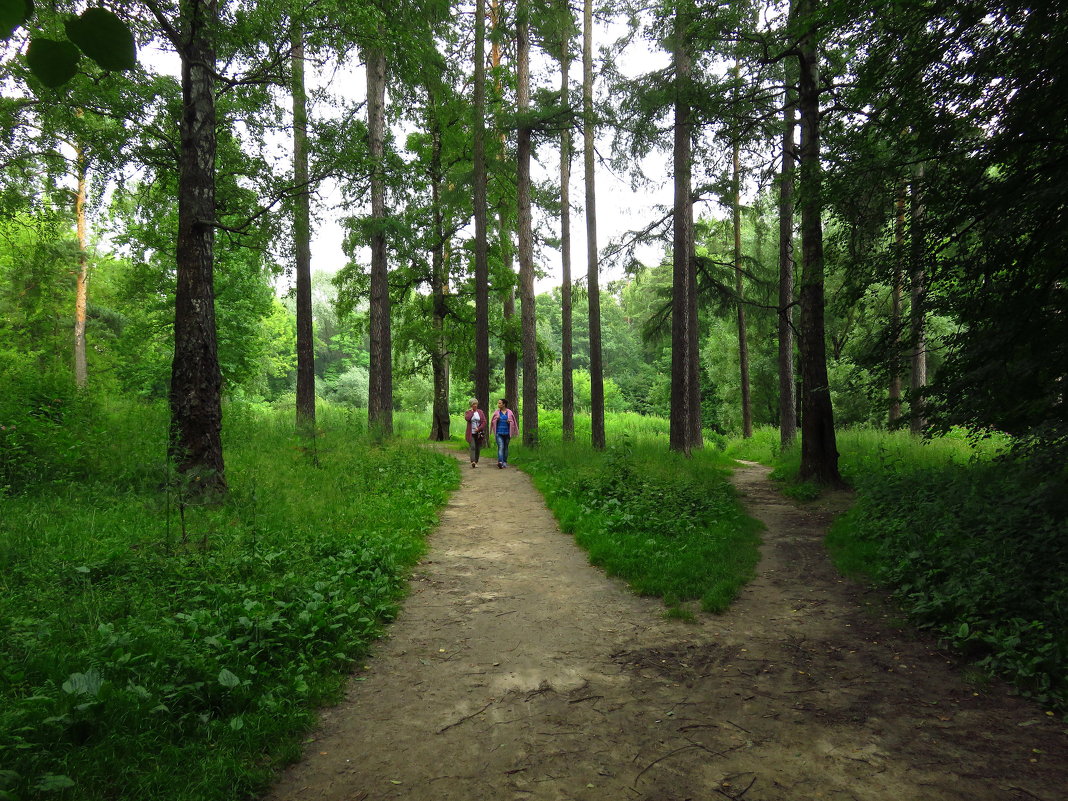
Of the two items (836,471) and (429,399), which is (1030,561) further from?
(429,399)

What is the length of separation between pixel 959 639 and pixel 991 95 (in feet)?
17.7

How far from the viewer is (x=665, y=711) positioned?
3.73m

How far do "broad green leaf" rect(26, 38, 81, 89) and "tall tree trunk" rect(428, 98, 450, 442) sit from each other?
1930 cm

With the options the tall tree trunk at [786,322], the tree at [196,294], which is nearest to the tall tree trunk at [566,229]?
the tall tree trunk at [786,322]

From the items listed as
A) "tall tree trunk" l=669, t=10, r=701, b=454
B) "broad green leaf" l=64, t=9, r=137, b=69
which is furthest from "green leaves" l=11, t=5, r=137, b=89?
"tall tree trunk" l=669, t=10, r=701, b=454

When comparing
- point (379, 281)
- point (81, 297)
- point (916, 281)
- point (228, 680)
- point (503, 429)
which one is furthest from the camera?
point (81, 297)

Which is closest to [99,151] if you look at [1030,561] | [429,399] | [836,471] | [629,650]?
[629,650]

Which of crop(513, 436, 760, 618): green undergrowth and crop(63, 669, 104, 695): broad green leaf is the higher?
crop(63, 669, 104, 695): broad green leaf

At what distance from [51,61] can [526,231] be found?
1682cm

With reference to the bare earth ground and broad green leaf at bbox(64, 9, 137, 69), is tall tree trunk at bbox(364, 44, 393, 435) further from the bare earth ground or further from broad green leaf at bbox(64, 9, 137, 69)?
broad green leaf at bbox(64, 9, 137, 69)

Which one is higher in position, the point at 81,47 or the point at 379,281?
the point at 379,281

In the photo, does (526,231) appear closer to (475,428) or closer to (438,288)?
(438,288)

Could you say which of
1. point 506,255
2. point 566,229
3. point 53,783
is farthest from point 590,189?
point 53,783

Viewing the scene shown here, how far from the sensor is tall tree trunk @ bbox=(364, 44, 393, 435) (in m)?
16.6
